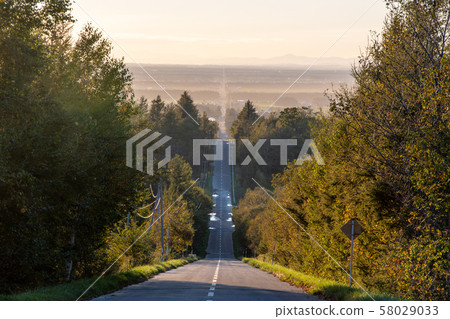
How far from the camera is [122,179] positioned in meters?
24.7

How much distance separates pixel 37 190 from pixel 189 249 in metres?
91.7

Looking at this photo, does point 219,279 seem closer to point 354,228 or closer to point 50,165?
point 354,228

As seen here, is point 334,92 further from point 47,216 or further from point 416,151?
point 47,216

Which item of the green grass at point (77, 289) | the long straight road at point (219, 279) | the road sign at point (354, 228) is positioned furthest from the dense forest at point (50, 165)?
the road sign at point (354, 228)

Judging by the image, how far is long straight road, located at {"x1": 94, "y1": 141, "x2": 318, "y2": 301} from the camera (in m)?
16.2

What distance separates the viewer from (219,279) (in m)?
25.4

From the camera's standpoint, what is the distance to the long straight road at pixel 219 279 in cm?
1618

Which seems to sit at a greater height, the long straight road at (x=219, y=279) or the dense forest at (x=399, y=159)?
the dense forest at (x=399, y=159)

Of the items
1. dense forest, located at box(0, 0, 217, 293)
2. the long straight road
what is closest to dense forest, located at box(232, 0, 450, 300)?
the long straight road

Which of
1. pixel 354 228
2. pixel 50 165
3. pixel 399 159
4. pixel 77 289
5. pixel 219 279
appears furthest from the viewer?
pixel 219 279

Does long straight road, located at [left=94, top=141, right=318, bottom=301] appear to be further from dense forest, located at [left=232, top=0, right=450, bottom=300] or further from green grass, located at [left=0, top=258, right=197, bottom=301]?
dense forest, located at [left=232, top=0, right=450, bottom=300]

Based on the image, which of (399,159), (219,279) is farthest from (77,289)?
(399,159)

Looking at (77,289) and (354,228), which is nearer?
(77,289)

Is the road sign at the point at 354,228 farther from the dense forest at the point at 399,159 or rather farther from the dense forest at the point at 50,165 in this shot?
the dense forest at the point at 50,165
